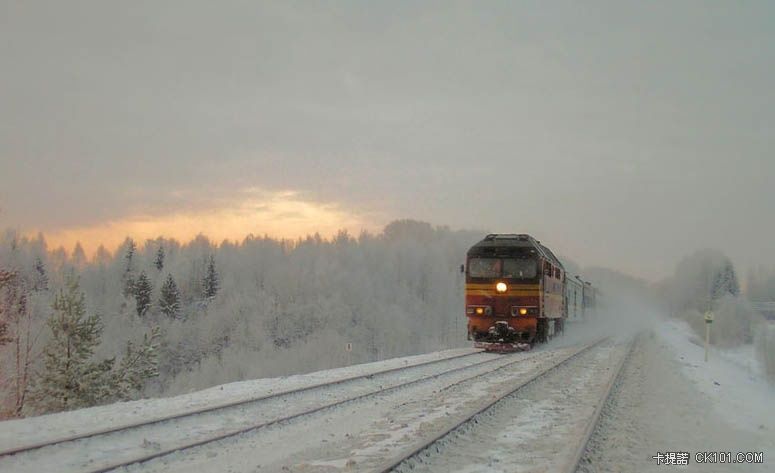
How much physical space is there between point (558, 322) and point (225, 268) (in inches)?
3309

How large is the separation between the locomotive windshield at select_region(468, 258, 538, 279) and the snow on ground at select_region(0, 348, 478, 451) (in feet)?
38.6

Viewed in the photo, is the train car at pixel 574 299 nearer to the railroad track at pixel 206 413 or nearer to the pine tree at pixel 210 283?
the railroad track at pixel 206 413

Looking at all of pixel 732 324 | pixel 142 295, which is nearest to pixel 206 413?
pixel 732 324

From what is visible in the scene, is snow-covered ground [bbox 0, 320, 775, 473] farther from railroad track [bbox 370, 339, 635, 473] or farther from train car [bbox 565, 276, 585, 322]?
train car [bbox 565, 276, 585, 322]

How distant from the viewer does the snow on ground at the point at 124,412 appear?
8.67 metres

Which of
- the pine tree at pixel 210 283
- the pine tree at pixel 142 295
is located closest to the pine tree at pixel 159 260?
the pine tree at pixel 210 283

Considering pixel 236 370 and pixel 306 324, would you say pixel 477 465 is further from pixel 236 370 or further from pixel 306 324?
pixel 306 324

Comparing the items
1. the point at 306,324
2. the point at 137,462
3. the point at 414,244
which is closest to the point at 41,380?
the point at 137,462

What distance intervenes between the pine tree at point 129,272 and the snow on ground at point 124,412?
272 ft

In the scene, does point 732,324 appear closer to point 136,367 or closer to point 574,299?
point 574,299

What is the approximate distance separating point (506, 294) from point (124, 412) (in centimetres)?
1747

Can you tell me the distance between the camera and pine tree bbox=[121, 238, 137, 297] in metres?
92.5

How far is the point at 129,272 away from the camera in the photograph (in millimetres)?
102500

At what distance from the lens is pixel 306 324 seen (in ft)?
287
